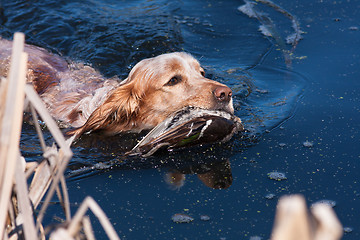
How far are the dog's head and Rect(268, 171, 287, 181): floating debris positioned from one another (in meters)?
0.87

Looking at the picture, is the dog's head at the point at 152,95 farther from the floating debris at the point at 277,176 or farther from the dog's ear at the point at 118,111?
the floating debris at the point at 277,176

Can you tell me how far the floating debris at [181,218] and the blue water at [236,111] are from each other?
0.04m

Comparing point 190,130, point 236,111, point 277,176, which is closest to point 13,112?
point 190,130

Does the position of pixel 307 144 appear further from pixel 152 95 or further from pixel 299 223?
pixel 299 223

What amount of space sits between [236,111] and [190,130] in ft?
4.15

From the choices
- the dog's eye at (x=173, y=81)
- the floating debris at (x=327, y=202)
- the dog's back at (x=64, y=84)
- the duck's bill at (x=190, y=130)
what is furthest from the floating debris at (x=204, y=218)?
the dog's back at (x=64, y=84)

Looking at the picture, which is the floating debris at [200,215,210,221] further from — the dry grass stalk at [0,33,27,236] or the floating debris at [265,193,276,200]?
the dry grass stalk at [0,33,27,236]

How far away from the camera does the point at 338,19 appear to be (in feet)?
20.8

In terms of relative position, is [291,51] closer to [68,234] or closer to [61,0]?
[61,0]

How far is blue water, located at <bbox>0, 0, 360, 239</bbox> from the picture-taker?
10.5 feet

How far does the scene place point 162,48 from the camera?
6234 mm

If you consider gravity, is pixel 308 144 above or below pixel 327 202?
above

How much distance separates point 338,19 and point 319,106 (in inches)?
86.7

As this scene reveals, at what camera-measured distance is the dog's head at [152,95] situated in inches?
166
